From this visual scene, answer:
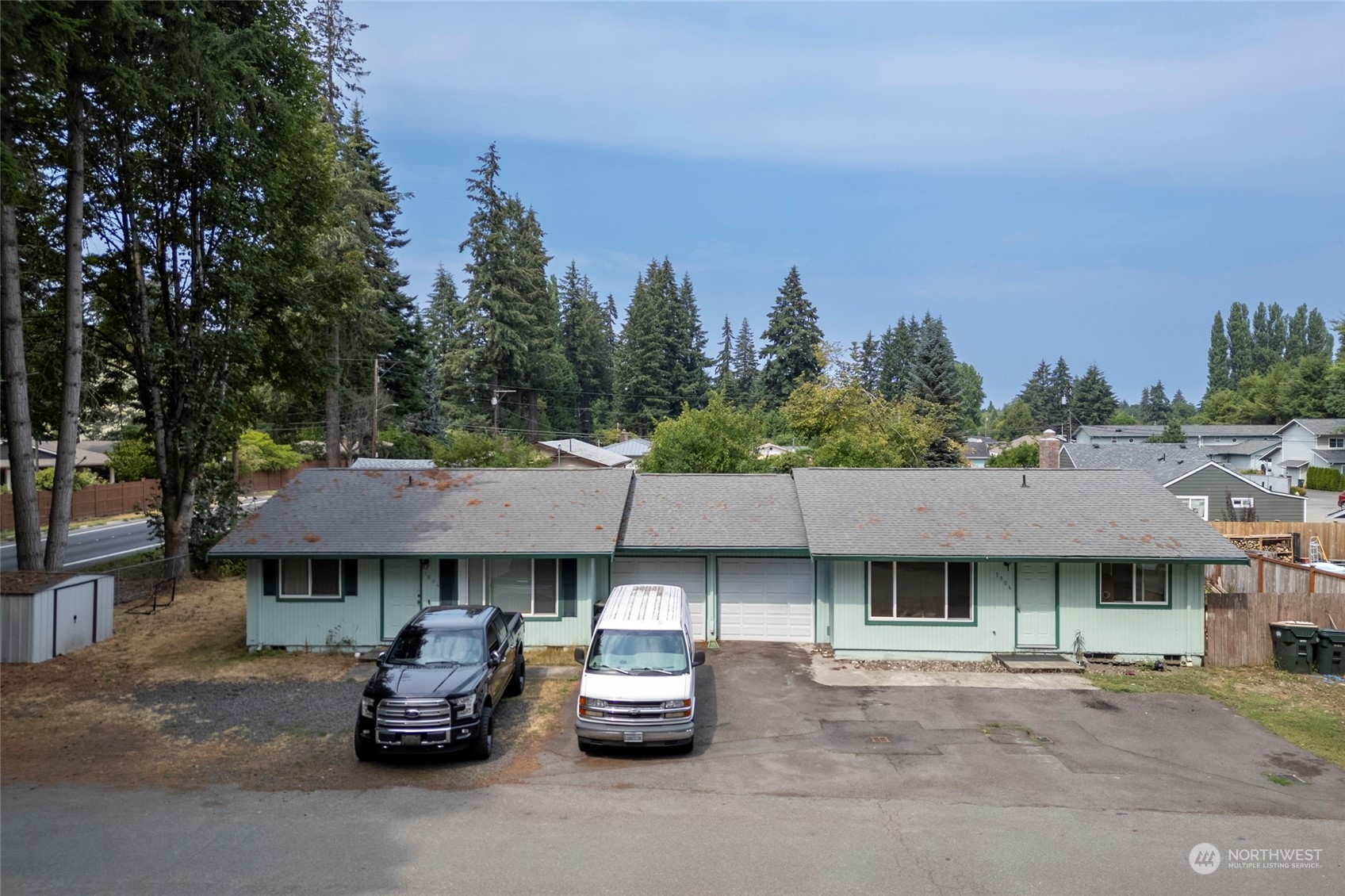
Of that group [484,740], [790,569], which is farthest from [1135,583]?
[484,740]

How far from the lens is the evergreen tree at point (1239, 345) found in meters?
147

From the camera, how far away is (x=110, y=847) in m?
9.53

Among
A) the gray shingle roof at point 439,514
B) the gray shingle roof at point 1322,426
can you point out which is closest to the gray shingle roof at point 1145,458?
the gray shingle roof at point 1322,426

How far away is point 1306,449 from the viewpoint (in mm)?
74250

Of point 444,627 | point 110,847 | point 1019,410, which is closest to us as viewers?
point 110,847

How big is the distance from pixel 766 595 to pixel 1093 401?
11557cm

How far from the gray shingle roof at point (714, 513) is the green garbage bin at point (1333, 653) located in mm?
11123

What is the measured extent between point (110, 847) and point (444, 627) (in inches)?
215

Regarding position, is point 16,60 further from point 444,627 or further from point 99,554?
point 99,554

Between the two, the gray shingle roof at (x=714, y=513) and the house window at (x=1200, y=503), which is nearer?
the gray shingle roof at (x=714, y=513)

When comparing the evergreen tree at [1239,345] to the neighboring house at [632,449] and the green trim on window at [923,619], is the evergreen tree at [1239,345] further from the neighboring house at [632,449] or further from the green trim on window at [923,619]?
the green trim on window at [923,619]

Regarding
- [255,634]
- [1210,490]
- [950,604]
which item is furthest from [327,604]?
[1210,490]

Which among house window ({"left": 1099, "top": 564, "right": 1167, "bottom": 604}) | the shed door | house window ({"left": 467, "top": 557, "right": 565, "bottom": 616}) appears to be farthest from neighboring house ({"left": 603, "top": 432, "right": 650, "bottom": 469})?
house window ({"left": 1099, "top": 564, "right": 1167, "bottom": 604})

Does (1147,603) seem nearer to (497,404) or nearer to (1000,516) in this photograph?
(1000,516)
